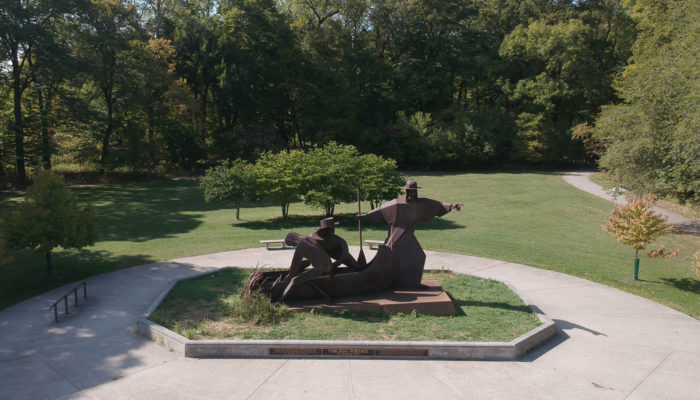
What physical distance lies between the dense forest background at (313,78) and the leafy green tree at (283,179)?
723 inches

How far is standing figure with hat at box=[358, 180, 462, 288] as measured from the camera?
33.8 feet

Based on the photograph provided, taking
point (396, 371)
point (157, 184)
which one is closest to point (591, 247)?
point (396, 371)

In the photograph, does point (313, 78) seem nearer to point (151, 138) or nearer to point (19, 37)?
point (151, 138)

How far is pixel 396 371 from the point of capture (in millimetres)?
7574

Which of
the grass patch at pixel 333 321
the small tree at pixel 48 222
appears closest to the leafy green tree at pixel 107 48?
the small tree at pixel 48 222

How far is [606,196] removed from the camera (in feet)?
94.9

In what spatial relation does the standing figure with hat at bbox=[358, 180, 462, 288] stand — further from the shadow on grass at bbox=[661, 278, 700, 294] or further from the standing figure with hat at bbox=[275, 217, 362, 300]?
the shadow on grass at bbox=[661, 278, 700, 294]

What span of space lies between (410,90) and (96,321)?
146ft

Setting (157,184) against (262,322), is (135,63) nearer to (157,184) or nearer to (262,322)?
(157,184)

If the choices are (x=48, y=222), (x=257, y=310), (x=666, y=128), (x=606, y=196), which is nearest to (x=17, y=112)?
(x=48, y=222)

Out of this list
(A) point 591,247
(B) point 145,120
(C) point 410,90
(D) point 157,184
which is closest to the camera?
(A) point 591,247

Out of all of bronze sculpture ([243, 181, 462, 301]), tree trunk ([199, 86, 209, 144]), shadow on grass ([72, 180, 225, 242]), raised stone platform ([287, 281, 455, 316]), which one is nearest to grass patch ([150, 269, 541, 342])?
raised stone platform ([287, 281, 455, 316])

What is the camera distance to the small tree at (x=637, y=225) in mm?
12859

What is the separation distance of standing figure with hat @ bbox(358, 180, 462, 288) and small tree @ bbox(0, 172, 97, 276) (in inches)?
317
